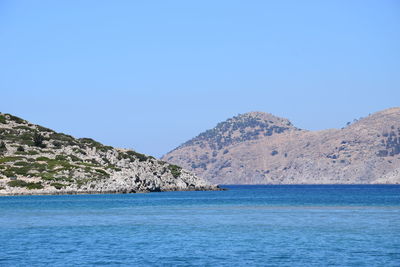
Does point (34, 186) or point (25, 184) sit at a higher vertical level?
point (25, 184)

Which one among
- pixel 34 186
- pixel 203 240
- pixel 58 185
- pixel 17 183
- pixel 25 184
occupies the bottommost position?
pixel 203 240

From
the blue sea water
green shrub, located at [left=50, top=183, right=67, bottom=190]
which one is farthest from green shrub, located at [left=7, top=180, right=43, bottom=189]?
the blue sea water

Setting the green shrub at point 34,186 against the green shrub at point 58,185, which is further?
the green shrub at point 58,185

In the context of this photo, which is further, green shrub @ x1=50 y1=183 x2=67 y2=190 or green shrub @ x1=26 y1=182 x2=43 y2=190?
green shrub @ x1=50 y1=183 x2=67 y2=190

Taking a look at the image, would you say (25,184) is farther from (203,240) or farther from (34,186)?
(203,240)

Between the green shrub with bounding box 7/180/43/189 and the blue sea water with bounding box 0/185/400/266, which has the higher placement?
the green shrub with bounding box 7/180/43/189

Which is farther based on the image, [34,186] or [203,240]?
[34,186]

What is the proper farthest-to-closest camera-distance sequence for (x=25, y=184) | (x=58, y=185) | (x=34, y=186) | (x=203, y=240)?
(x=58, y=185)
(x=25, y=184)
(x=34, y=186)
(x=203, y=240)

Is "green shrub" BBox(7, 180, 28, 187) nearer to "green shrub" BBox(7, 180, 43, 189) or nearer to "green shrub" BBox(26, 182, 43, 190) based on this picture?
"green shrub" BBox(7, 180, 43, 189)

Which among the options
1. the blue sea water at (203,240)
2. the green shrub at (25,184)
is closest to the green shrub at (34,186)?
the green shrub at (25,184)

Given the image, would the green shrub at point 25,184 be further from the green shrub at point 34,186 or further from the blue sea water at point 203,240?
the blue sea water at point 203,240

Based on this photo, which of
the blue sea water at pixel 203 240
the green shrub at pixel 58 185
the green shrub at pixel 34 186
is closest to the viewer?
the blue sea water at pixel 203 240

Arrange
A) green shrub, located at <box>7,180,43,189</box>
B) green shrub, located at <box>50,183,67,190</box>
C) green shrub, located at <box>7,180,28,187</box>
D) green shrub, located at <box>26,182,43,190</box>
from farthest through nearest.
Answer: green shrub, located at <box>50,183,67,190</box> → green shrub, located at <box>26,182,43,190</box> → green shrub, located at <box>7,180,43,189</box> → green shrub, located at <box>7,180,28,187</box>

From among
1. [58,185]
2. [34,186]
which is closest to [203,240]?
[34,186]
